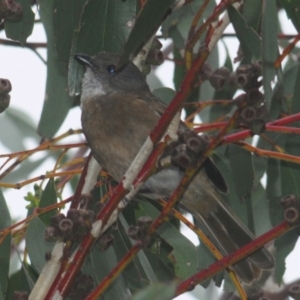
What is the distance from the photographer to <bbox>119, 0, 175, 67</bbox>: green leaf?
270 cm

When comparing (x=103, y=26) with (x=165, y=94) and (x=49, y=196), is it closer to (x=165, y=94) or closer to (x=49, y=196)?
(x=49, y=196)

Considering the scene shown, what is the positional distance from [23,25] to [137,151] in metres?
0.87

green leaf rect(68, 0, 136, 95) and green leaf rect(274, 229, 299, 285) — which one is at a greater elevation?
green leaf rect(68, 0, 136, 95)

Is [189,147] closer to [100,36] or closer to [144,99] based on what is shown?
[100,36]

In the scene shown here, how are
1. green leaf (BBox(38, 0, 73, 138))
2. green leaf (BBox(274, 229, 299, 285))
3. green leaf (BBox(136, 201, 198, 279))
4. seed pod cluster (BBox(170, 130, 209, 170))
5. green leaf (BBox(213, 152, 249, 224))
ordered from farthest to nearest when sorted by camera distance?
1. green leaf (BBox(38, 0, 73, 138))
2. green leaf (BBox(213, 152, 249, 224))
3. green leaf (BBox(274, 229, 299, 285))
4. green leaf (BBox(136, 201, 198, 279))
5. seed pod cluster (BBox(170, 130, 209, 170))

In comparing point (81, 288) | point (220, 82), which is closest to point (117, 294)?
point (81, 288)

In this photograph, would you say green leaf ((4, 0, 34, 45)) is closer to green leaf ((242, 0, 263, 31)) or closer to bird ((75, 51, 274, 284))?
bird ((75, 51, 274, 284))

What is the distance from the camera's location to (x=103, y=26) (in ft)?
11.8

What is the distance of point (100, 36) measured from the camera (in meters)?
3.62

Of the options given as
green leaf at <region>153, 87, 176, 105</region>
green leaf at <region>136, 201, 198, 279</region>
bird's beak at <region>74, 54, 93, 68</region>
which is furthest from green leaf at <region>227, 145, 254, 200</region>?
bird's beak at <region>74, 54, 93, 68</region>

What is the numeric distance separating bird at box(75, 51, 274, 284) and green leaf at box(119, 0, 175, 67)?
115cm

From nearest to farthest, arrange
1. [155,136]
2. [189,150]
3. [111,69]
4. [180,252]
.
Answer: [189,150] → [155,136] → [180,252] → [111,69]

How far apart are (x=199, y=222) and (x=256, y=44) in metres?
1.47

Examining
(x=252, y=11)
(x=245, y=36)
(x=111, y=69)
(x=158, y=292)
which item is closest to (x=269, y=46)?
(x=245, y=36)
